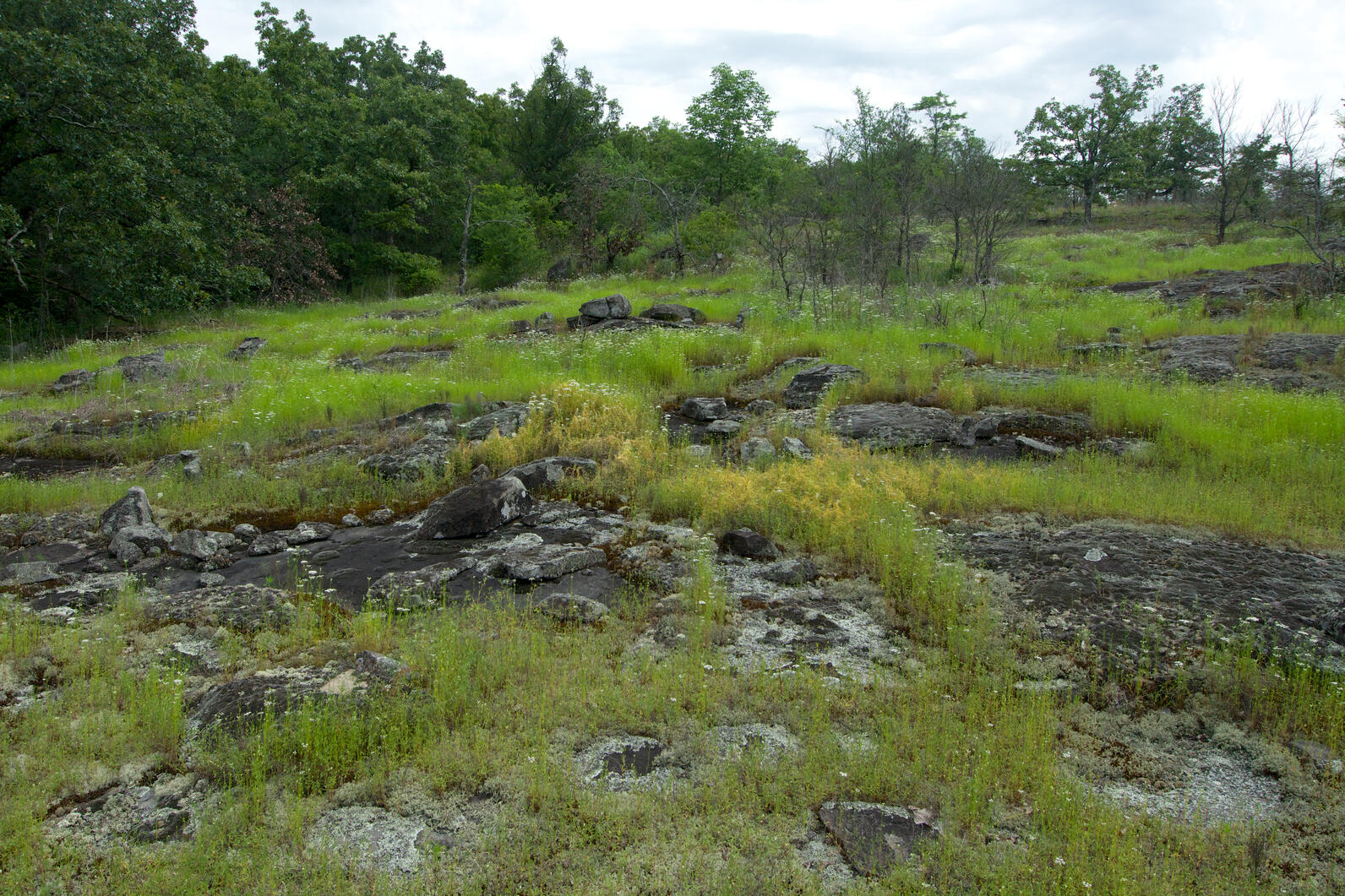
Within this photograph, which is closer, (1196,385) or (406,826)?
(406,826)

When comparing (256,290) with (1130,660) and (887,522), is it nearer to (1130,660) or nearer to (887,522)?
(887,522)

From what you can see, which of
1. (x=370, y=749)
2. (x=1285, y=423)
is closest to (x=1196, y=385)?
(x=1285, y=423)

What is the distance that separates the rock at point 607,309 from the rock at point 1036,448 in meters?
9.46

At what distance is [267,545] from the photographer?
684cm

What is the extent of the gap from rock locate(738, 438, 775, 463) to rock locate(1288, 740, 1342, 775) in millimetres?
5231

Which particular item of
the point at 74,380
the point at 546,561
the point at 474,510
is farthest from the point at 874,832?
the point at 74,380

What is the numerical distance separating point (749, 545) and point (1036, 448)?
4.26 m

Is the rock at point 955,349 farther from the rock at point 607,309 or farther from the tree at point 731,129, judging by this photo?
the tree at point 731,129

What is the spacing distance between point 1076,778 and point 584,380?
920 cm

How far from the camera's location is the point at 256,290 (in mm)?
23984

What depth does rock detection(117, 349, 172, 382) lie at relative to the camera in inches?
493

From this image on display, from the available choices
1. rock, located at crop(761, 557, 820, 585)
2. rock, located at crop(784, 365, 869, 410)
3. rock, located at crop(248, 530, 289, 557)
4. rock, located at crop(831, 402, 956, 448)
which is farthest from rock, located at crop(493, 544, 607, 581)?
rock, located at crop(784, 365, 869, 410)

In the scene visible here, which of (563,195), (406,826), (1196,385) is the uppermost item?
(563,195)

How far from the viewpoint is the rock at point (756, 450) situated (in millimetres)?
8406
